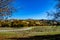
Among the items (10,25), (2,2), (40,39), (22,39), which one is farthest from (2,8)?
(10,25)

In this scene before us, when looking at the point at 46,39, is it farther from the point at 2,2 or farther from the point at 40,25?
the point at 40,25

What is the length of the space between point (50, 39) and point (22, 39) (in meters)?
2.87

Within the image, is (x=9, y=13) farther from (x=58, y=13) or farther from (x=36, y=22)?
(x=36, y=22)

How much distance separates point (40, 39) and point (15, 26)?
14.9m

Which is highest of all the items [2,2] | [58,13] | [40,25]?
[2,2]

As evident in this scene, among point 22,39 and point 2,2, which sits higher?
point 2,2

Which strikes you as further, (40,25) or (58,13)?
(40,25)

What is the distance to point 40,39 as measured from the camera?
1847cm

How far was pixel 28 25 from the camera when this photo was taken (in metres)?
33.1

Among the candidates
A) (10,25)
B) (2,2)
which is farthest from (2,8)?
(10,25)

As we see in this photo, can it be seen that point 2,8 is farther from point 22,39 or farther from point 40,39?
point 40,39

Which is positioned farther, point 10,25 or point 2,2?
point 10,25

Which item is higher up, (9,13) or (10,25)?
(9,13)

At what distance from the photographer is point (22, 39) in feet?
61.7
